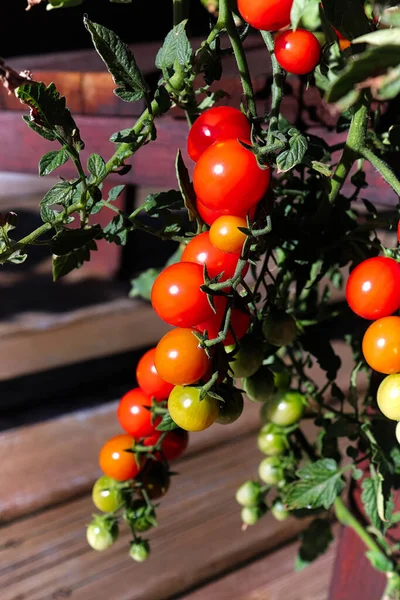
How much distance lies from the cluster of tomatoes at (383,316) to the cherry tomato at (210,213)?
0.08m

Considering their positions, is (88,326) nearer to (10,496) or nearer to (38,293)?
(38,293)

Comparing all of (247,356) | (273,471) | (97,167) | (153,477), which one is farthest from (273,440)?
(97,167)

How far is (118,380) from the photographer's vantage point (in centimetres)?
99

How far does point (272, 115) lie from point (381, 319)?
5.0 inches

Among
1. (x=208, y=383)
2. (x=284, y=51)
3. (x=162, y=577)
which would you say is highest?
(x=284, y=51)

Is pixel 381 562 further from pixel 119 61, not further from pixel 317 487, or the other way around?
pixel 119 61

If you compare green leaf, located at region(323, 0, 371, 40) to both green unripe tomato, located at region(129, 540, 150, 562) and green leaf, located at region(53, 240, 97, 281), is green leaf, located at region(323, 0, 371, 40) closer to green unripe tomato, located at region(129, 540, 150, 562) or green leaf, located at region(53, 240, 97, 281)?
green leaf, located at region(53, 240, 97, 281)

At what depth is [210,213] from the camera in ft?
1.01

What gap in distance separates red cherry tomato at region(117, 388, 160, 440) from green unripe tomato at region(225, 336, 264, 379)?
0.31 ft

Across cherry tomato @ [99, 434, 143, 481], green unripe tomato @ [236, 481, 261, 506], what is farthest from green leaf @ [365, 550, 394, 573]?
cherry tomato @ [99, 434, 143, 481]

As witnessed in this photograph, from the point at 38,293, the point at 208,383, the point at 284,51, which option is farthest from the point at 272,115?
the point at 38,293

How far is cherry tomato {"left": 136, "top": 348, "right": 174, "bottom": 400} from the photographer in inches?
15.3

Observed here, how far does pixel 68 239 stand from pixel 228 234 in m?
0.11

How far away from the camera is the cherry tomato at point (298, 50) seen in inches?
11.0
